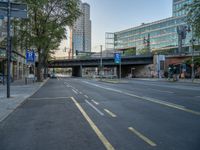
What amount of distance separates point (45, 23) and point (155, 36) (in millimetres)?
99874

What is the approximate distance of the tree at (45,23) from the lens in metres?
37.5

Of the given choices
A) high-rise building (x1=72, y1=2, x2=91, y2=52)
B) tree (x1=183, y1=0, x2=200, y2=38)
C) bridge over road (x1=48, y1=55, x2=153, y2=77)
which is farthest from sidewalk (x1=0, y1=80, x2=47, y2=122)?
high-rise building (x1=72, y1=2, x2=91, y2=52)

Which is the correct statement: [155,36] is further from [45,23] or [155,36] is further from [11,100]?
[11,100]

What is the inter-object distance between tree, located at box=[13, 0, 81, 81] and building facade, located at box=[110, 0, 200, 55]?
66.0m

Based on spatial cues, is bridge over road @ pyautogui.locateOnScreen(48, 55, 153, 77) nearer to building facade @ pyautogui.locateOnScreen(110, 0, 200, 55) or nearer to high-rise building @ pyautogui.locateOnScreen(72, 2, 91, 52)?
high-rise building @ pyautogui.locateOnScreen(72, 2, 91, 52)

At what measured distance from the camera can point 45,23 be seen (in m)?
38.8

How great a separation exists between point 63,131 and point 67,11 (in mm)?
34866

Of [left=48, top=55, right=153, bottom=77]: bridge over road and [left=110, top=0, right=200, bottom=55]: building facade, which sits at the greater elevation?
[left=110, top=0, right=200, bottom=55]: building facade

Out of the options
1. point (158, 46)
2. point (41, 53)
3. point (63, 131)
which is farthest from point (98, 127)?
point (158, 46)

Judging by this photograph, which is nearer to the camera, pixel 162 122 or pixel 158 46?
pixel 162 122

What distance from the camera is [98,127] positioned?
832 cm

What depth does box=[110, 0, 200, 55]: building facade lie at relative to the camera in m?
116

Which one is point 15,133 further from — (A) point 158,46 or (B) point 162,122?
(A) point 158,46

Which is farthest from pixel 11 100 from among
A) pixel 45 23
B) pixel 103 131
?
pixel 45 23
